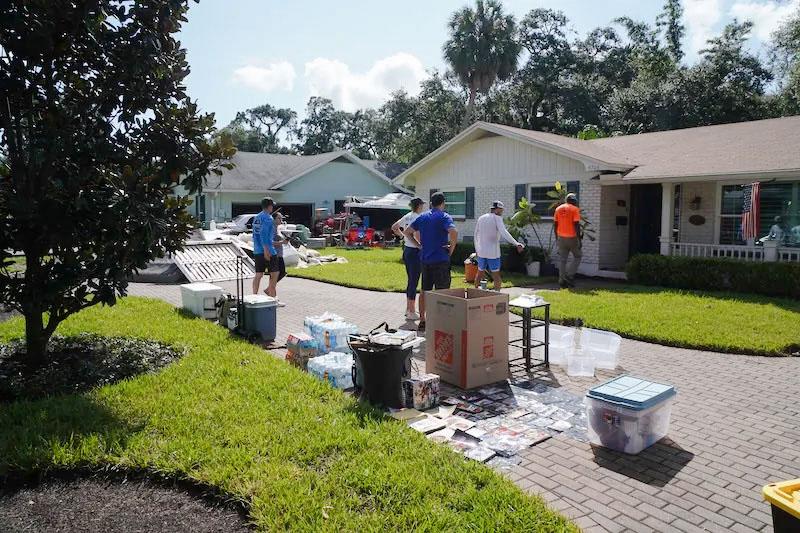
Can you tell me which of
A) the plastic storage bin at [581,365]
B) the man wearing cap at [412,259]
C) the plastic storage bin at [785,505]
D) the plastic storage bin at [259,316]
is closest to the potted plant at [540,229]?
the man wearing cap at [412,259]

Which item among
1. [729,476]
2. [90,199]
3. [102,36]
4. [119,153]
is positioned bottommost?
[729,476]

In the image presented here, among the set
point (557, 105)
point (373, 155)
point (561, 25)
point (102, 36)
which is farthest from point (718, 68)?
point (373, 155)

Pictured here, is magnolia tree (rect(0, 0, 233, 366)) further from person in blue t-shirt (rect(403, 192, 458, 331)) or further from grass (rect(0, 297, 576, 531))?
person in blue t-shirt (rect(403, 192, 458, 331))

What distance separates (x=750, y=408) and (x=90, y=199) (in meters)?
6.66

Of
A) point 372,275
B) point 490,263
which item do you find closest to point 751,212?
point 490,263

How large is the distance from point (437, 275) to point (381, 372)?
3.06m

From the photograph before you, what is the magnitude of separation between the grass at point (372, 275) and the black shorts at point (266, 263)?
3203mm

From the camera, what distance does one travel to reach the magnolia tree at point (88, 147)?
5.36m

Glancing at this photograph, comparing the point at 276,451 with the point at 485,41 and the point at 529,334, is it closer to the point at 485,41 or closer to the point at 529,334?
the point at 529,334

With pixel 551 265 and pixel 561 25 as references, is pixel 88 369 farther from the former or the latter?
pixel 561 25

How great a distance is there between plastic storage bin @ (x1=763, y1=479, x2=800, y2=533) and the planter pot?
12.7 metres

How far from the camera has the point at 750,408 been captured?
5.25 metres

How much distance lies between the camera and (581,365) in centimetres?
634

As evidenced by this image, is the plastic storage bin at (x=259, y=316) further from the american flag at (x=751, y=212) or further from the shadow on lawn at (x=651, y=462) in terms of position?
the american flag at (x=751, y=212)
